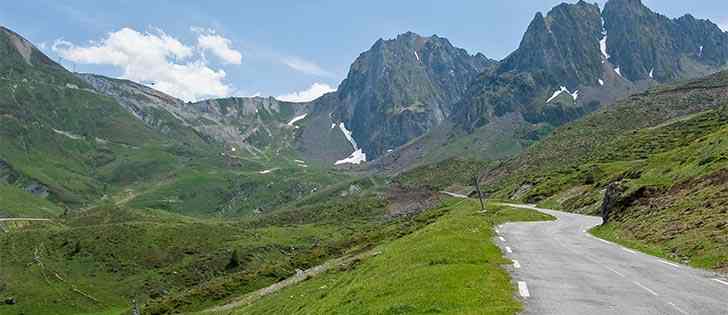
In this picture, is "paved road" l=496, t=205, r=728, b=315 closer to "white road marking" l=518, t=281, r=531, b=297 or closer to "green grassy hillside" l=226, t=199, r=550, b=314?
"white road marking" l=518, t=281, r=531, b=297

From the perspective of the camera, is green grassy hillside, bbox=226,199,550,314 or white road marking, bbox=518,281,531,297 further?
white road marking, bbox=518,281,531,297

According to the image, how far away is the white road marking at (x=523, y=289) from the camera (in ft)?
84.0

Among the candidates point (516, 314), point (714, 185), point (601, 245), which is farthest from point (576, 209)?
point (516, 314)

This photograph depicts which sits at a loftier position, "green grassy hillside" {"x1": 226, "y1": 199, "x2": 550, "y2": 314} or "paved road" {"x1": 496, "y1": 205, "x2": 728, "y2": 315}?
"green grassy hillside" {"x1": 226, "y1": 199, "x2": 550, "y2": 314}

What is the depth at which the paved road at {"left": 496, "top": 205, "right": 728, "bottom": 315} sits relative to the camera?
76.7 feet

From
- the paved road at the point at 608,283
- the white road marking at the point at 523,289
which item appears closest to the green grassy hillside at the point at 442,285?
the white road marking at the point at 523,289

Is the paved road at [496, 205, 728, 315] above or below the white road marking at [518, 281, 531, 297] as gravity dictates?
below

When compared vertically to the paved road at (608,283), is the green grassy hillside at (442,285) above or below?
above

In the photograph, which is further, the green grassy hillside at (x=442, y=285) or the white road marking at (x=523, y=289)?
the white road marking at (x=523, y=289)

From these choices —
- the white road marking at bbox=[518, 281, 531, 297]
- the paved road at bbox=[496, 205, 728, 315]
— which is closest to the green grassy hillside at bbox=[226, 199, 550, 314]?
the white road marking at bbox=[518, 281, 531, 297]

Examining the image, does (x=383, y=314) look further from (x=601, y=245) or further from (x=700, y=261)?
(x=601, y=245)

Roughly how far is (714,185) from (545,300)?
41.9m

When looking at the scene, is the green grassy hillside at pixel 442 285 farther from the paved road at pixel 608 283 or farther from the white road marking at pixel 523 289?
the paved road at pixel 608 283

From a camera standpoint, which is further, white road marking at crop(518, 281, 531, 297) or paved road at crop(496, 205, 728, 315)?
white road marking at crop(518, 281, 531, 297)
